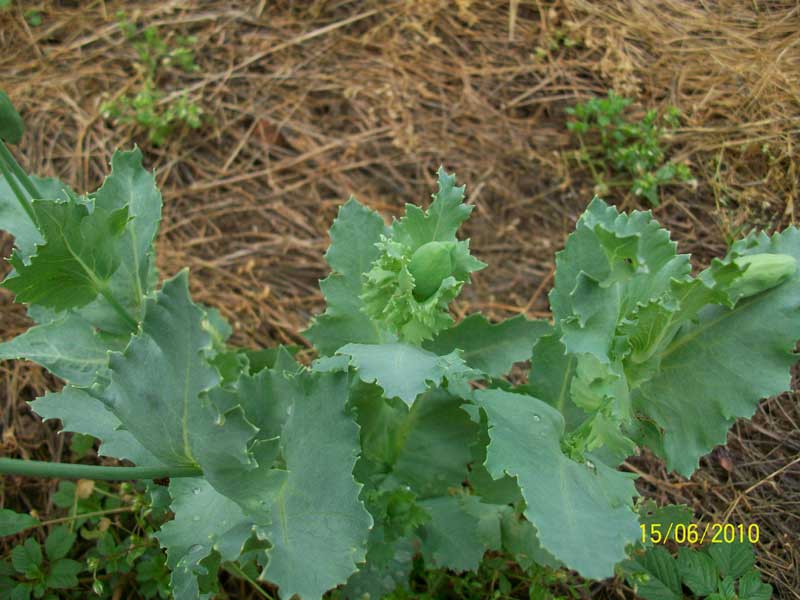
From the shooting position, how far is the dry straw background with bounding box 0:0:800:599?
307 cm

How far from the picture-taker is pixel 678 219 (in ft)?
10.2

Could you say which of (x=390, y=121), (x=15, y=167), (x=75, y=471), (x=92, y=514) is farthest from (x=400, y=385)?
(x=390, y=121)

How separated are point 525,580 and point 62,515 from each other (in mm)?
1715

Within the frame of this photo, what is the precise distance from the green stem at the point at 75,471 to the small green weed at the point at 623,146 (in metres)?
2.30

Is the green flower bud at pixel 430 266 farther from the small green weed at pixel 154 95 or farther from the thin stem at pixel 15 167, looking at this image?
the small green weed at pixel 154 95

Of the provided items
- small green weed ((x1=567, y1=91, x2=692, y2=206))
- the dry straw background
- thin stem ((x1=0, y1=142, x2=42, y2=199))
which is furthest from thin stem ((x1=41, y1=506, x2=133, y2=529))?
small green weed ((x1=567, y1=91, x2=692, y2=206))

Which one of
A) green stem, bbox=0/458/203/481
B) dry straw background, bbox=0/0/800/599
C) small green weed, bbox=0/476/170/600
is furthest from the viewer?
dry straw background, bbox=0/0/800/599

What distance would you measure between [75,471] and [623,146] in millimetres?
2684

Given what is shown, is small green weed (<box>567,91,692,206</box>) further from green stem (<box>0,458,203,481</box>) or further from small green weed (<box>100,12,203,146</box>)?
green stem (<box>0,458,203,481</box>)

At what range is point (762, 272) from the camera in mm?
1590

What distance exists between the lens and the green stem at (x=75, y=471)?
135cm

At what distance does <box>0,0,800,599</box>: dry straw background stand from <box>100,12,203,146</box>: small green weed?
59 millimetres

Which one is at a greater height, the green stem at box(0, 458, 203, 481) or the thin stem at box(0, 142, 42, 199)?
the thin stem at box(0, 142, 42, 199)

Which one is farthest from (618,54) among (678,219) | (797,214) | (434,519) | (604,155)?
(434,519)
